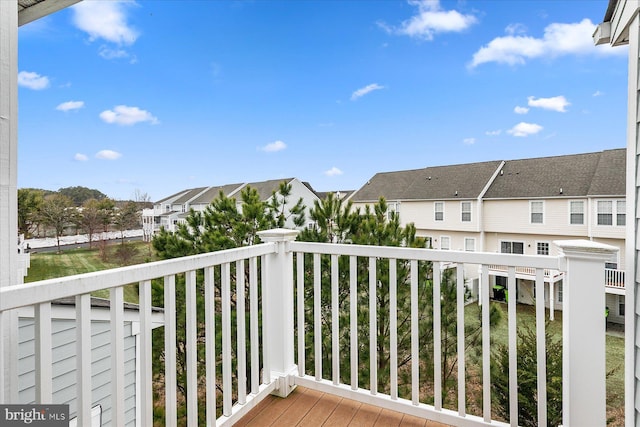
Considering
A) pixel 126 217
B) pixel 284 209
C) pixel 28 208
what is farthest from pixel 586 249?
pixel 284 209

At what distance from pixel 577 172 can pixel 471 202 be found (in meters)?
2.22

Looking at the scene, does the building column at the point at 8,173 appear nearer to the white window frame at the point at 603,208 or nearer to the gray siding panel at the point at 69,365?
the gray siding panel at the point at 69,365

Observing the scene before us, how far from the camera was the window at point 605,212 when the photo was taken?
227 inches

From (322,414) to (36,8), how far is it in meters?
2.34

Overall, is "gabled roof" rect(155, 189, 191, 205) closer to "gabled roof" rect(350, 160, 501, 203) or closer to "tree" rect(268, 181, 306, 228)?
"tree" rect(268, 181, 306, 228)

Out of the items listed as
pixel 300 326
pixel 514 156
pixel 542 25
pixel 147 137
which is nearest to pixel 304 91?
pixel 147 137

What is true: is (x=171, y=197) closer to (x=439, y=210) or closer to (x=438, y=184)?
(x=439, y=210)

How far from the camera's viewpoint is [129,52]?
4242 mm

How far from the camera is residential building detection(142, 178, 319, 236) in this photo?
4316 mm

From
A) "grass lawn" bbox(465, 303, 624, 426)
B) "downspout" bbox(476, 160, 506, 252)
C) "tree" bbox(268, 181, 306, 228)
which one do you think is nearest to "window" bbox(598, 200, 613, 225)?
"downspout" bbox(476, 160, 506, 252)

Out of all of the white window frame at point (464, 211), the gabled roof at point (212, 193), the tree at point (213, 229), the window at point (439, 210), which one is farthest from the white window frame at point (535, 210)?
the gabled roof at point (212, 193)

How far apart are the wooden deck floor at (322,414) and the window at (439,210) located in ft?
22.0

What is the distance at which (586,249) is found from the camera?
1.37m

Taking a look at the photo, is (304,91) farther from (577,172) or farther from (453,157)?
(577,172)
